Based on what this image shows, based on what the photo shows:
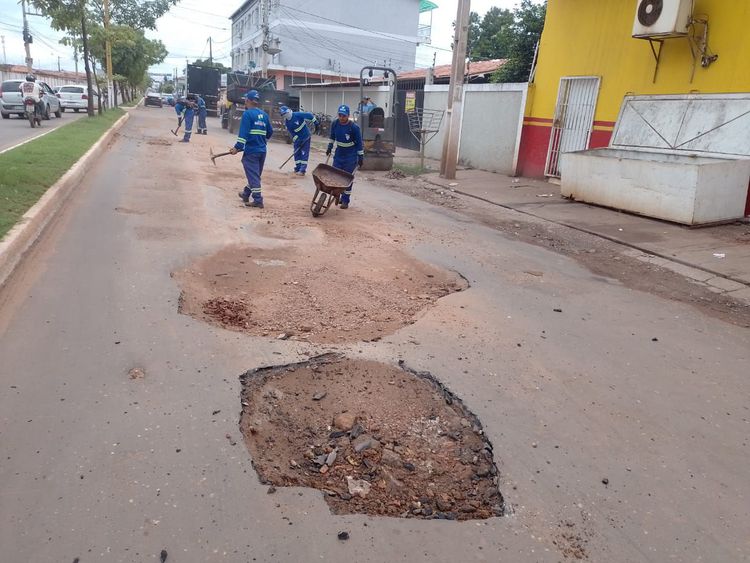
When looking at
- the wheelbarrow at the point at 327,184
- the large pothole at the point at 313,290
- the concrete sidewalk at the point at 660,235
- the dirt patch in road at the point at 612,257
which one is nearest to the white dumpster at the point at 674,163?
the concrete sidewalk at the point at 660,235

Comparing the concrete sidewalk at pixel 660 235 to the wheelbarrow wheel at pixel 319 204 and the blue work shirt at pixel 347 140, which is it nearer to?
the blue work shirt at pixel 347 140

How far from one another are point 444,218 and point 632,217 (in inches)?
124

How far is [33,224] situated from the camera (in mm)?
6480

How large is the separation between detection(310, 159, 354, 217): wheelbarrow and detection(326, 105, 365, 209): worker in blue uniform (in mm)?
544

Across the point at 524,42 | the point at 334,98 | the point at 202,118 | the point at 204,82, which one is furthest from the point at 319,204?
the point at 204,82

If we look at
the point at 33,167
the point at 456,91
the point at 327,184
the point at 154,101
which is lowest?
the point at 33,167

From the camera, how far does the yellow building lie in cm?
958

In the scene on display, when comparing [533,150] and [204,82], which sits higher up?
[204,82]

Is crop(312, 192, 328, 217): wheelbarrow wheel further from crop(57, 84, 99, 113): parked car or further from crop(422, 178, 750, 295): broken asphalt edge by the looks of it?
crop(57, 84, 99, 113): parked car

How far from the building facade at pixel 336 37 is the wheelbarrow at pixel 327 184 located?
37.4m

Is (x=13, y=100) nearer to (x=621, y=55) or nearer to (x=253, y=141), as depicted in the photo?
(x=253, y=141)

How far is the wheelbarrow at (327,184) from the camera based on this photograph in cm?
830

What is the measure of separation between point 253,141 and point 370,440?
23.0 feet

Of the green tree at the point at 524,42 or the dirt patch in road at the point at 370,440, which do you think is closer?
the dirt patch in road at the point at 370,440
